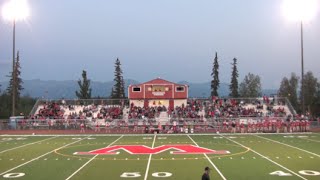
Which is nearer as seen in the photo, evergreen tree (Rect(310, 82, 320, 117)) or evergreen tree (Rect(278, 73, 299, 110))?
evergreen tree (Rect(310, 82, 320, 117))

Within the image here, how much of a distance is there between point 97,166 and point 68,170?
1508 millimetres

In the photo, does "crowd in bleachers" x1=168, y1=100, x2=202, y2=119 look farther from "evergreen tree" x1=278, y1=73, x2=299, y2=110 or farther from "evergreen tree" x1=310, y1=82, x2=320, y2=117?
"evergreen tree" x1=278, y1=73, x2=299, y2=110

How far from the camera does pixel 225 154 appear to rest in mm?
24297

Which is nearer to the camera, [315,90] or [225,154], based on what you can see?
[225,154]

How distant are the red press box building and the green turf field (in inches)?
1068

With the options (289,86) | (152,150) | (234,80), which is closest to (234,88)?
(234,80)

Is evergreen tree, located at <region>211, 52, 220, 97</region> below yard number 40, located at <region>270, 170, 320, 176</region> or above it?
above

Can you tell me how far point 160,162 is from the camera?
21094 mm

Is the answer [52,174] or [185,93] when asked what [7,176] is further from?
[185,93]

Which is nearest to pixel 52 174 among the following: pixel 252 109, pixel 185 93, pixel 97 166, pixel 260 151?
pixel 97 166

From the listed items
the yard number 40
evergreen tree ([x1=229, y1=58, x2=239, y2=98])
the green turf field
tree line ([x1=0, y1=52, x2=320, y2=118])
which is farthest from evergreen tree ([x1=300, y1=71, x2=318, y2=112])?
the yard number 40

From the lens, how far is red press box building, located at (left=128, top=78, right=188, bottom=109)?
56719 millimetres

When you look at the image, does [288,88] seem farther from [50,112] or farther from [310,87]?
[50,112]

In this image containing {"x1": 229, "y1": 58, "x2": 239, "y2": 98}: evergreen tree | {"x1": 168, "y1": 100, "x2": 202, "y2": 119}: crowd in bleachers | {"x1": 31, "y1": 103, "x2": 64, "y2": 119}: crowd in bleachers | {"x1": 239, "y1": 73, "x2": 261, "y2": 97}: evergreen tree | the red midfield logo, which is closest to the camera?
the red midfield logo
